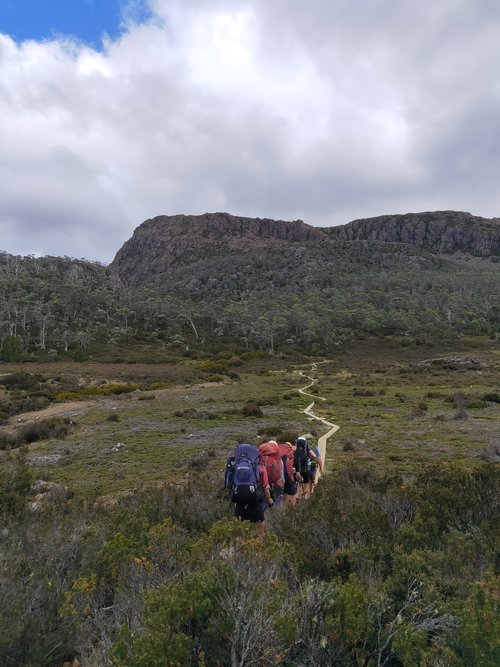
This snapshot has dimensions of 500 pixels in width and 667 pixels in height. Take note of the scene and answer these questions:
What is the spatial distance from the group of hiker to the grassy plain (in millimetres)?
2194

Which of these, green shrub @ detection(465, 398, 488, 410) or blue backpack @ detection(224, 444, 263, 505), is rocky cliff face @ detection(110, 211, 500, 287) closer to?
green shrub @ detection(465, 398, 488, 410)

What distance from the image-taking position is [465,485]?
21.6ft

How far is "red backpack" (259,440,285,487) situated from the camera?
834cm

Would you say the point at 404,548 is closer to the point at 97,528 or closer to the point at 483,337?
the point at 97,528

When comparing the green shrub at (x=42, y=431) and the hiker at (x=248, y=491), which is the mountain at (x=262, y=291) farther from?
the hiker at (x=248, y=491)

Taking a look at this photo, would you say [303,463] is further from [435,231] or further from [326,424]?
[435,231]

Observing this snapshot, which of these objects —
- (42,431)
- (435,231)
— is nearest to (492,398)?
(42,431)

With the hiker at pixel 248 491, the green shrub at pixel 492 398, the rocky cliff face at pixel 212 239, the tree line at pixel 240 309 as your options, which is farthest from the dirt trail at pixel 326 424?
the rocky cliff face at pixel 212 239

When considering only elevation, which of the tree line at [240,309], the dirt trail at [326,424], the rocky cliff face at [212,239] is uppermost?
the rocky cliff face at [212,239]

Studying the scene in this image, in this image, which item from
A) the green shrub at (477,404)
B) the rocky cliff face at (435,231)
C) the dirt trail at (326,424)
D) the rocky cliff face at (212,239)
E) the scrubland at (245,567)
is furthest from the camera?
A: the rocky cliff face at (212,239)

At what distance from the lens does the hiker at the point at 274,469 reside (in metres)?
8.12

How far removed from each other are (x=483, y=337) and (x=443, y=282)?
146 feet

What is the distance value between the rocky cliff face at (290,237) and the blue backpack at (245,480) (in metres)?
153

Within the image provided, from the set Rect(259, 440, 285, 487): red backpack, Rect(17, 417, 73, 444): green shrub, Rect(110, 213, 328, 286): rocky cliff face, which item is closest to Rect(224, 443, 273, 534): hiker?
Rect(259, 440, 285, 487): red backpack
